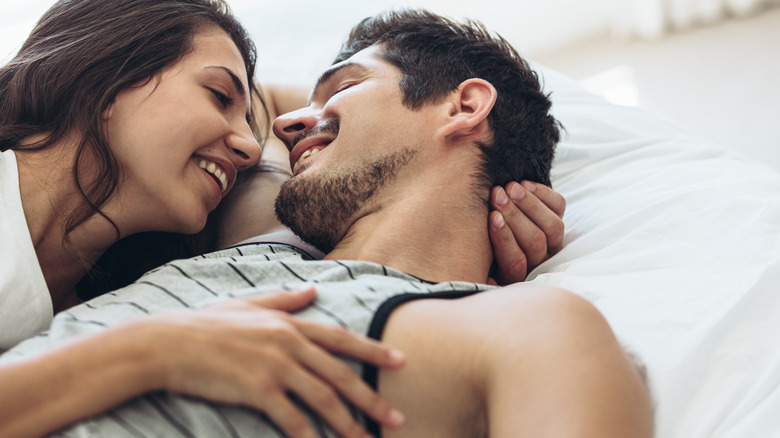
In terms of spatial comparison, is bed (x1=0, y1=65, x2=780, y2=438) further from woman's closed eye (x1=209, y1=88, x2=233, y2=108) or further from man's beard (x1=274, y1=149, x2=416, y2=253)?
woman's closed eye (x1=209, y1=88, x2=233, y2=108)

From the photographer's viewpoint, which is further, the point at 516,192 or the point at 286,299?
the point at 516,192

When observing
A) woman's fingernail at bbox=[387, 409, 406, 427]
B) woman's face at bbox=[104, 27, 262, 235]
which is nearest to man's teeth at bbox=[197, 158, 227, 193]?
woman's face at bbox=[104, 27, 262, 235]

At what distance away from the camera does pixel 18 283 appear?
1.07 metres

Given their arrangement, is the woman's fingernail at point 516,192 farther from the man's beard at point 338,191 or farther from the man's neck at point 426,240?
the man's beard at point 338,191

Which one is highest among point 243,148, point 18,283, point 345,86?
point 345,86

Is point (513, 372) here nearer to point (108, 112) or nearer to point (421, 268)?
point (421, 268)

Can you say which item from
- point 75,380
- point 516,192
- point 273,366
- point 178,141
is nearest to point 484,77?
point 516,192

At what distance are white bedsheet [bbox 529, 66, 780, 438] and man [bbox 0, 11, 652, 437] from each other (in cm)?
8

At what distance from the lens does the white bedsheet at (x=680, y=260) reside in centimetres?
88

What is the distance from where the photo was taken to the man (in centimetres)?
77

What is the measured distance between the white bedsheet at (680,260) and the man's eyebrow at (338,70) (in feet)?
1.72

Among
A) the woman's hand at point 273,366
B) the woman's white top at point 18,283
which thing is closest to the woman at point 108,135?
the woman's white top at point 18,283

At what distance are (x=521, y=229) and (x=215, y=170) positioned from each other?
608mm

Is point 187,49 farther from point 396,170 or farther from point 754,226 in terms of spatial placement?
point 754,226
